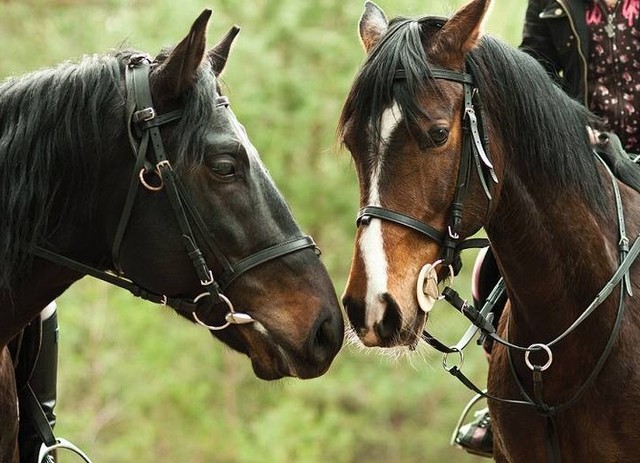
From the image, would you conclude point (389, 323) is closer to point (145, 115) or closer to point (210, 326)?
point (210, 326)

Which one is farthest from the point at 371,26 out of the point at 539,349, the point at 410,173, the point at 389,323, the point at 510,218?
the point at 539,349

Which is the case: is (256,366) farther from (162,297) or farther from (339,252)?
(339,252)

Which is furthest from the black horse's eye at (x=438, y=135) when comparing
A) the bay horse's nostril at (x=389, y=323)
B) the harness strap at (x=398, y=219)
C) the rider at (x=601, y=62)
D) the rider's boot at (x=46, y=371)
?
the rider's boot at (x=46, y=371)

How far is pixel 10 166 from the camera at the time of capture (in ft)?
15.0

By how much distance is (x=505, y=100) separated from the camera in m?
5.11

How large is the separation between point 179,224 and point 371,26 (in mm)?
1593

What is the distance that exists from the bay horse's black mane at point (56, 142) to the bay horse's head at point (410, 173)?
723mm

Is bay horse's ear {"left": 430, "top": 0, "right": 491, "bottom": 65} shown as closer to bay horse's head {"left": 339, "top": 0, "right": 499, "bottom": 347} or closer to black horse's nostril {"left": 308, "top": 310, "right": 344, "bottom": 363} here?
bay horse's head {"left": 339, "top": 0, "right": 499, "bottom": 347}

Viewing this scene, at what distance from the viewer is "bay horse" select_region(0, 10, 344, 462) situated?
4527mm

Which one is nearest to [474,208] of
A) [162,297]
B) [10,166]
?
[162,297]

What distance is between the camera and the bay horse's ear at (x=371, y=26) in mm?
5496

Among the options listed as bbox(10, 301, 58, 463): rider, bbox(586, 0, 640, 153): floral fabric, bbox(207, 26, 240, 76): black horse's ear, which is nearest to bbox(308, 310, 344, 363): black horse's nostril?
bbox(207, 26, 240, 76): black horse's ear

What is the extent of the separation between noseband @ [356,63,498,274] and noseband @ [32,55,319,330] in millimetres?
438

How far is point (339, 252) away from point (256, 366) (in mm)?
18394
